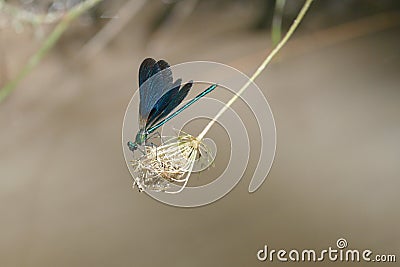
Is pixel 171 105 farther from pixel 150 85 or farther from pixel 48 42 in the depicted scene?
pixel 48 42

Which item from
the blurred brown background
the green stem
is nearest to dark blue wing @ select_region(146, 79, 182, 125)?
the blurred brown background

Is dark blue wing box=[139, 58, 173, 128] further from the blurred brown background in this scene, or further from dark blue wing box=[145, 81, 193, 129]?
the blurred brown background

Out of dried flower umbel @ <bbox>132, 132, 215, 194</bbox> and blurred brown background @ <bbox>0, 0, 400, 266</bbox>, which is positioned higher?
blurred brown background @ <bbox>0, 0, 400, 266</bbox>

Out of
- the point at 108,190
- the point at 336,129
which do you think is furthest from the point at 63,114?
the point at 336,129

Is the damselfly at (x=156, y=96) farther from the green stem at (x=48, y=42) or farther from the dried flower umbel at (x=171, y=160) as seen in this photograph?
the green stem at (x=48, y=42)

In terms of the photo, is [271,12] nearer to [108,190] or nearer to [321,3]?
[321,3]
